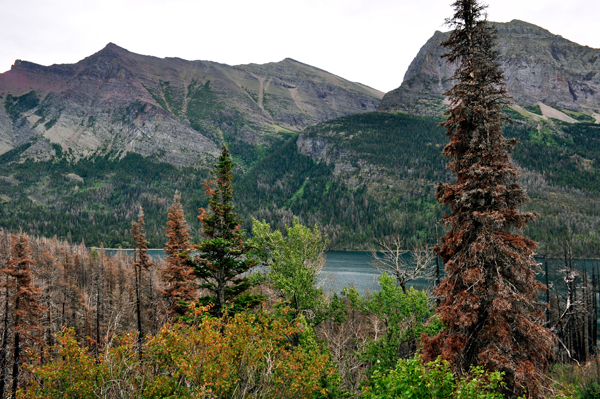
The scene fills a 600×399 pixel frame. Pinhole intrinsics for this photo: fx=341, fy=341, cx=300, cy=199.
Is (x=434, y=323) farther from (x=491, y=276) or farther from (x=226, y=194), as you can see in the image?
(x=226, y=194)

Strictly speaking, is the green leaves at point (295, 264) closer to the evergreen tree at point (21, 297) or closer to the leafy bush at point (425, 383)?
A: the leafy bush at point (425, 383)

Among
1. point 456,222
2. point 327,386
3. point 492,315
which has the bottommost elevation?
point 327,386

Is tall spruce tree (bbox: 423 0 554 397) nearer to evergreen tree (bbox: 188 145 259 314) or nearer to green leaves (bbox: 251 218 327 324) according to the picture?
green leaves (bbox: 251 218 327 324)

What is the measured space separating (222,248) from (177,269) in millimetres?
11106

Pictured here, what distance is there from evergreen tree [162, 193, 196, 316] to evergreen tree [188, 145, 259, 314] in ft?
21.8

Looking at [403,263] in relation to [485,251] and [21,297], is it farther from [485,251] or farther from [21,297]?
[21,297]

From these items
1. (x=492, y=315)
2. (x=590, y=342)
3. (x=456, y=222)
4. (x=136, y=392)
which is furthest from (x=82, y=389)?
(x=590, y=342)

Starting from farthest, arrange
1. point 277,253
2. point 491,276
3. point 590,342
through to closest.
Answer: point 590,342 → point 277,253 → point 491,276

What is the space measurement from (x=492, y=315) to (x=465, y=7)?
1349 cm

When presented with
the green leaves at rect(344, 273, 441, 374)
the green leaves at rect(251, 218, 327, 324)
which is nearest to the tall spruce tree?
the green leaves at rect(344, 273, 441, 374)

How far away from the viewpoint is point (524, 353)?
1270cm

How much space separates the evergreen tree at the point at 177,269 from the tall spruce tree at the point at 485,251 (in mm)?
Answer: 23778

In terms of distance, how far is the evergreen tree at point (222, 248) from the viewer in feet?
81.3

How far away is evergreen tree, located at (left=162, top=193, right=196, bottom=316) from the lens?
33031 mm
